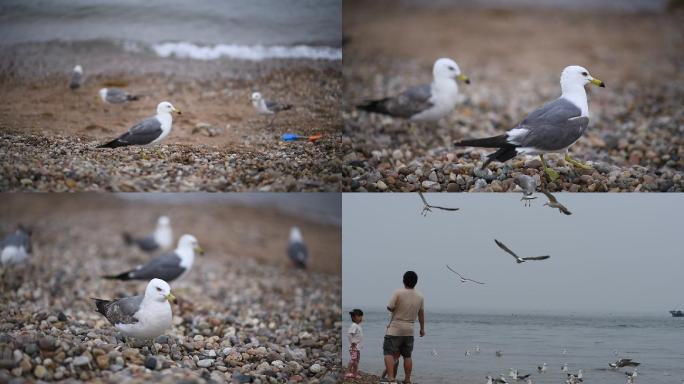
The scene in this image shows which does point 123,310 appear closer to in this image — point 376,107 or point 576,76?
point 376,107

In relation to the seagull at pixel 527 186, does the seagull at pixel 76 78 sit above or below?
above

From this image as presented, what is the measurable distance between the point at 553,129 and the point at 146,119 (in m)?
3.10

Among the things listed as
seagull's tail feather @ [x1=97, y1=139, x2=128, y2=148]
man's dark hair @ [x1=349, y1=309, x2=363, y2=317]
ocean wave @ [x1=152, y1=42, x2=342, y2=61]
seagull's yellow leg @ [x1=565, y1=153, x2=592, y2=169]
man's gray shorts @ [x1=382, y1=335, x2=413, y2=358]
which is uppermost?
ocean wave @ [x1=152, y1=42, x2=342, y2=61]

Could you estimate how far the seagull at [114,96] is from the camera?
6.30 m

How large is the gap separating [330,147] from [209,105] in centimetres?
104

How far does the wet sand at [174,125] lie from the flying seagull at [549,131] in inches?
54.8

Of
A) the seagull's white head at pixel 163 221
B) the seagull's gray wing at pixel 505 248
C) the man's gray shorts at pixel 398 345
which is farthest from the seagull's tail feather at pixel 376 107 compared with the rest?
the seagull's white head at pixel 163 221

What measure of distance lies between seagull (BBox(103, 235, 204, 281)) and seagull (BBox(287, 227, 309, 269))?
150 centimetres

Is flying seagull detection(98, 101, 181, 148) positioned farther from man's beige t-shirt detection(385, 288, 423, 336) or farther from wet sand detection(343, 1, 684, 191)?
man's beige t-shirt detection(385, 288, 423, 336)

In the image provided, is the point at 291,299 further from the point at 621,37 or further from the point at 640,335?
the point at 621,37

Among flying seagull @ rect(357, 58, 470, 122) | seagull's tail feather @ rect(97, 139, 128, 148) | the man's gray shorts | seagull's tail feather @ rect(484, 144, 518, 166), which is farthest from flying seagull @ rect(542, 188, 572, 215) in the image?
seagull's tail feather @ rect(97, 139, 128, 148)

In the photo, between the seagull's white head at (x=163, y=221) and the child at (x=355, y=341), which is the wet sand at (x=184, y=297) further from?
the seagull's white head at (x=163, y=221)

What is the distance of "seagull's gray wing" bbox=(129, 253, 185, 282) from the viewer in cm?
668

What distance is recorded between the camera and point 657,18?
8.11 m
